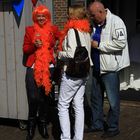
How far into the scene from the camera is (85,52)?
5605 mm

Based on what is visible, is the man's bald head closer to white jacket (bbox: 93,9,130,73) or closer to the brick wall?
white jacket (bbox: 93,9,130,73)

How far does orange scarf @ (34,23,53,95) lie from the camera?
607 cm

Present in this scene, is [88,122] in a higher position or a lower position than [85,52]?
lower

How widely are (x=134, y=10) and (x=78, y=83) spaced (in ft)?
13.9

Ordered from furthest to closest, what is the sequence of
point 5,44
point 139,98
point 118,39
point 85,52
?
point 139,98 < point 5,44 < point 118,39 < point 85,52

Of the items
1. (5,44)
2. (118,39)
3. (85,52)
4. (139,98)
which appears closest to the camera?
(85,52)

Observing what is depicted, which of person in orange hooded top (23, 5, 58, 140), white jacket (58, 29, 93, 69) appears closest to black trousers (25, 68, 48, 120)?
person in orange hooded top (23, 5, 58, 140)

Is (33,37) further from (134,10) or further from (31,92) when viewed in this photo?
(134,10)

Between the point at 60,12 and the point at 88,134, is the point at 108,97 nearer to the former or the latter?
the point at 88,134

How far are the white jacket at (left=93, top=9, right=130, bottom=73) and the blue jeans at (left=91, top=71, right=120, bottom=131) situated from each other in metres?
0.15

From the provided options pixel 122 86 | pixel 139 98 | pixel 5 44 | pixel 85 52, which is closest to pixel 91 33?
pixel 85 52

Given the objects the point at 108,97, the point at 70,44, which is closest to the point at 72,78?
the point at 70,44

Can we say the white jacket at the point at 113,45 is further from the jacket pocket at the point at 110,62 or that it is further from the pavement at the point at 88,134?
the pavement at the point at 88,134

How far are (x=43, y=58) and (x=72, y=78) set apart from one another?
61 cm
